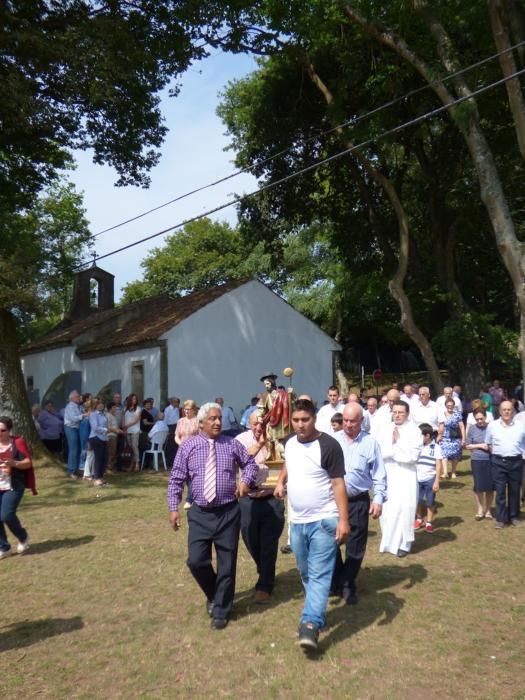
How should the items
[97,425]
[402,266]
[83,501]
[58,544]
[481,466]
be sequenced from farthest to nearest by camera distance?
1. [402,266]
2. [97,425]
3. [83,501]
4. [481,466]
5. [58,544]

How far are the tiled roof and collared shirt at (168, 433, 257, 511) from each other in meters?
15.7

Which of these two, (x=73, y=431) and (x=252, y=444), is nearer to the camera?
(x=252, y=444)

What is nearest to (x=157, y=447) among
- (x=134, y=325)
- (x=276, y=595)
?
(x=134, y=325)

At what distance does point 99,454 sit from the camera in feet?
47.6

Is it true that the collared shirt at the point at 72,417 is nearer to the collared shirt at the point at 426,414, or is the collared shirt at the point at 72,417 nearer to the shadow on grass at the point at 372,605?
the collared shirt at the point at 426,414

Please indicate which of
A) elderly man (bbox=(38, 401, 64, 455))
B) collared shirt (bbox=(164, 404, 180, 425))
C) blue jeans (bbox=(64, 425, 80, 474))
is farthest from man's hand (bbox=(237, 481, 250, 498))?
elderly man (bbox=(38, 401, 64, 455))

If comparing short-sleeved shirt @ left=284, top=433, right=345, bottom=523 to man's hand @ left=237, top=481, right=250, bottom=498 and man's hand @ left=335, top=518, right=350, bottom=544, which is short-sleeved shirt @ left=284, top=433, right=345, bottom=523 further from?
man's hand @ left=237, top=481, right=250, bottom=498

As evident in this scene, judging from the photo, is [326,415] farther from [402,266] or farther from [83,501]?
[402,266]

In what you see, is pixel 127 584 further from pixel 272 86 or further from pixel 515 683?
pixel 272 86

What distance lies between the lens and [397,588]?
281 inches

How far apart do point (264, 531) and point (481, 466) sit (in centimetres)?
474

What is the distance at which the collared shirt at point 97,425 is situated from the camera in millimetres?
14172

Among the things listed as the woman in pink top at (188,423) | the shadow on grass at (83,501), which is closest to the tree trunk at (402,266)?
the woman in pink top at (188,423)

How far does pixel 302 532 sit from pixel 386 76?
56.6 feet
